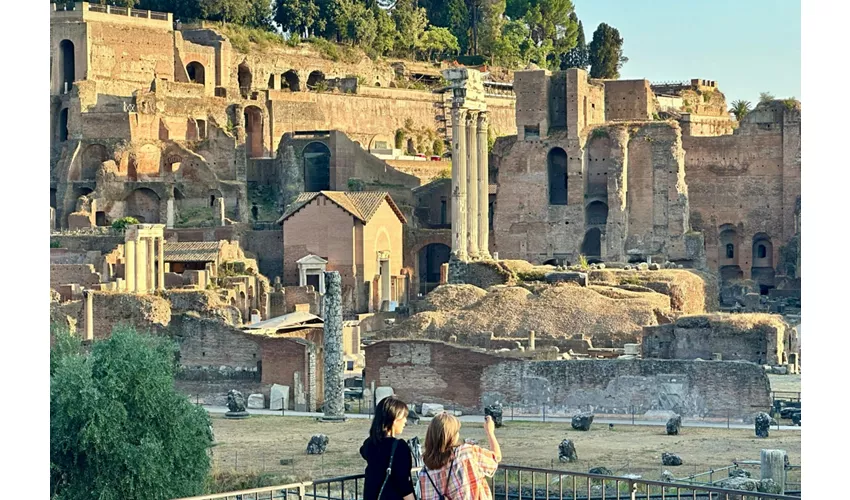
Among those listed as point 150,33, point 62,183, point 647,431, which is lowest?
point 647,431

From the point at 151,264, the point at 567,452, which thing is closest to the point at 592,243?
the point at 151,264

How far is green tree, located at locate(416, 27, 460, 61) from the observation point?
7169 centimetres

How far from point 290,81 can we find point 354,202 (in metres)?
16.0

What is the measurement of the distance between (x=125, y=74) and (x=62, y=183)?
5.95 metres

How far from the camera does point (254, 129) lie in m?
58.9

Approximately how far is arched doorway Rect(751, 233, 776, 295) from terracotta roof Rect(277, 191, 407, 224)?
1140 cm

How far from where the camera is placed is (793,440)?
28.4m

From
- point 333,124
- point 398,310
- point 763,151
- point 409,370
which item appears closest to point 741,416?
point 409,370

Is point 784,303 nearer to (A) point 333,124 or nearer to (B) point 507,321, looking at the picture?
(B) point 507,321

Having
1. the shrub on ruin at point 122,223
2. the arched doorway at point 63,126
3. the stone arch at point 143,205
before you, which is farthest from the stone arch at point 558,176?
the arched doorway at point 63,126

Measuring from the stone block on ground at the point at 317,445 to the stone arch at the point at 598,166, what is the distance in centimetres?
2568

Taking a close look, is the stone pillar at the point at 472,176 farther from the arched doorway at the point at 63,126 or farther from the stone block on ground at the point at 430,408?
the stone block on ground at the point at 430,408

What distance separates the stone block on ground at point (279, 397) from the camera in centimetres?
3516

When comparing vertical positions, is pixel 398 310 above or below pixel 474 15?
below
